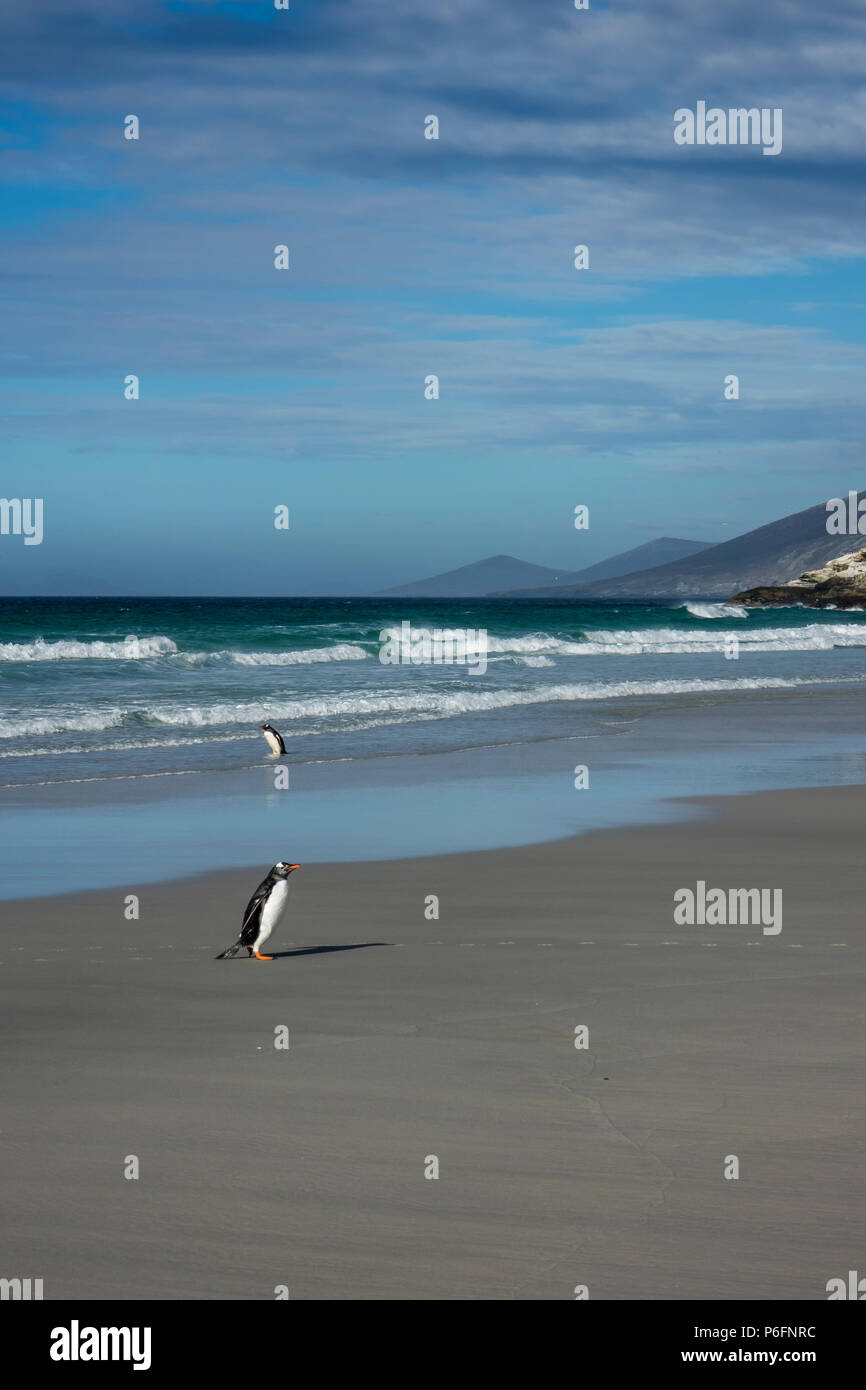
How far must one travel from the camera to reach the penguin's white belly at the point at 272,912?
7316mm

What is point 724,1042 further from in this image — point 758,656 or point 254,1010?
point 758,656

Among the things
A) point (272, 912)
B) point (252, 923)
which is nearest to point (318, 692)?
point (272, 912)

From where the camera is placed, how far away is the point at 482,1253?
12.4 feet

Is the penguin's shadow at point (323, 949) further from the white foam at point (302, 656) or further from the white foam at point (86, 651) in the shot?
the white foam at point (302, 656)

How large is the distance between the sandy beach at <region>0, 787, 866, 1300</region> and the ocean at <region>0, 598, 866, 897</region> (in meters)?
2.67

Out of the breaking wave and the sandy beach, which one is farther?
the breaking wave

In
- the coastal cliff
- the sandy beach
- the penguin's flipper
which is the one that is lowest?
the sandy beach

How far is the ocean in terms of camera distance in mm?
11359

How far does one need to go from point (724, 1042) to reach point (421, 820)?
6743 mm

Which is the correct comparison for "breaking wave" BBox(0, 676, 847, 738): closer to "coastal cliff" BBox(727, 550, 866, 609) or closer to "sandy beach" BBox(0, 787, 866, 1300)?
"sandy beach" BBox(0, 787, 866, 1300)

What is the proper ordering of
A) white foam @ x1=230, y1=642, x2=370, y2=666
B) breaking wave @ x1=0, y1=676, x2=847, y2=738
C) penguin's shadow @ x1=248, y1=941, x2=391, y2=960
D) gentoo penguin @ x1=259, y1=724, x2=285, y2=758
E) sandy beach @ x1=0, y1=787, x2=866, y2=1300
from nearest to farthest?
sandy beach @ x1=0, y1=787, x2=866, y2=1300, penguin's shadow @ x1=248, y1=941, x2=391, y2=960, gentoo penguin @ x1=259, y1=724, x2=285, y2=758, breaking wave @ x1=0, y1=676, x2=847, y2=738, white foam @ x1=230, y1=642, x2=370, y2=666

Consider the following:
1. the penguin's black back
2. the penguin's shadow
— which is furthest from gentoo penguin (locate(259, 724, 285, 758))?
A: the penguin's black back

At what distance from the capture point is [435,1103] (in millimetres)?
4902

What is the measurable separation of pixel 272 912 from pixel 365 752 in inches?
420
